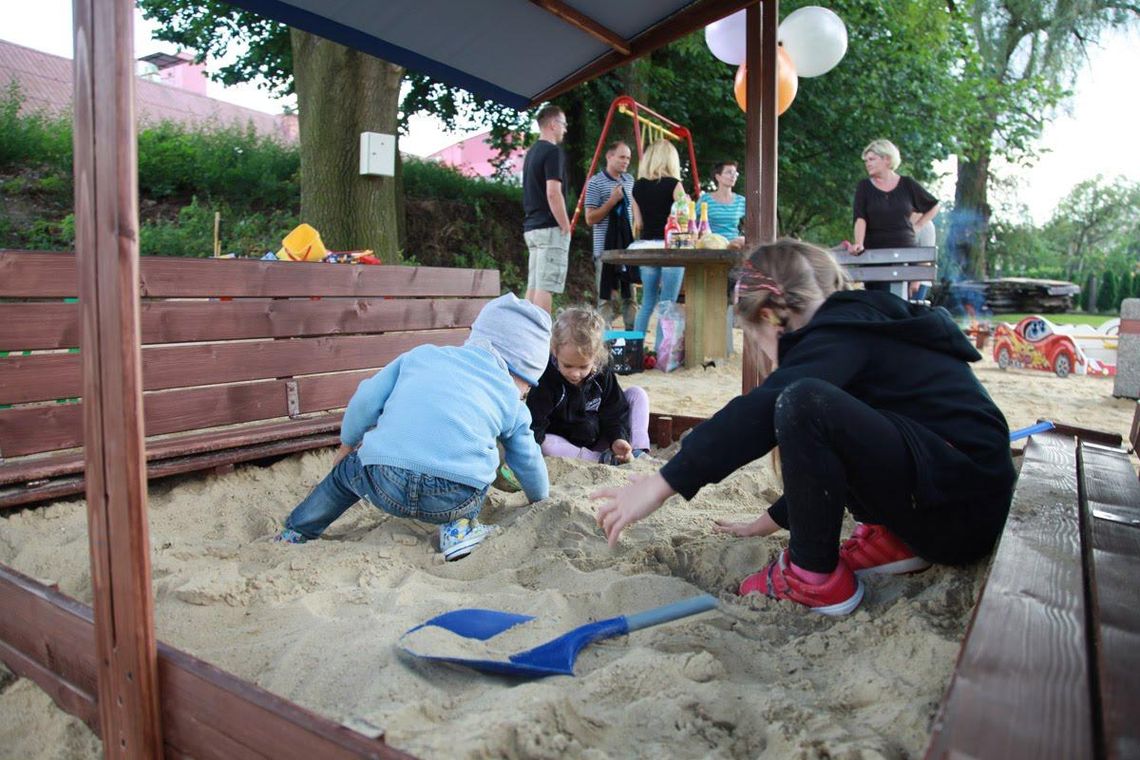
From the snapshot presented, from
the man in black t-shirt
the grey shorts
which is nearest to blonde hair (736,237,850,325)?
the man in black t-shirt

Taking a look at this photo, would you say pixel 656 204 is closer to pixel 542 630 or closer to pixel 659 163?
pixel 659 163

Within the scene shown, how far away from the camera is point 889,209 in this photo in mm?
6285

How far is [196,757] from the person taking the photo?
1.21 m

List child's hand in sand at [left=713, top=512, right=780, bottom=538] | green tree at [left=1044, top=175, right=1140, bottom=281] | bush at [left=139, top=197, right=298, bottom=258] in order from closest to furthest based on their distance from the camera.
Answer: child's hand in sand at [left=713, top=512, right=780, bottom=538] < bush at [left=139, top=197, right=298, bottom=258] < green tree at [left=1044, top=175, right=1140, bottom=281]

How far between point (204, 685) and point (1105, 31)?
62.8ft

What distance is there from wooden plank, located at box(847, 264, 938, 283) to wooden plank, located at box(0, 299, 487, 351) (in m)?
3.44

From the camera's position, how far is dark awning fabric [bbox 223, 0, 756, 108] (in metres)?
3.24

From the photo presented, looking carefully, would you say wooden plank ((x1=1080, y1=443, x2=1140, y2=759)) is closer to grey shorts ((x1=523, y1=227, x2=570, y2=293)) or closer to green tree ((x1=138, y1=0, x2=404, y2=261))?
grey shorts ((x1=523, y1=227, x2=570, y2=293))

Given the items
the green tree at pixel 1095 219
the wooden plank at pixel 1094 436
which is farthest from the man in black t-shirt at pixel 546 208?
the green tree at pixel 1095 219

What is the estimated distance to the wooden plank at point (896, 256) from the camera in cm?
624

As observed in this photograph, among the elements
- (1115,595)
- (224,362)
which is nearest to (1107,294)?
(224,362)

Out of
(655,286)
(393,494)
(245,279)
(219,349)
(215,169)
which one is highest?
(215,169)

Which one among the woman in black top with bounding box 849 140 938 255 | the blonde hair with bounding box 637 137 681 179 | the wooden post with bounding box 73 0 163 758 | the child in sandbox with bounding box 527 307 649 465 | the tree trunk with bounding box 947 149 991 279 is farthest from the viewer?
the tree trunk with bounding box 947 149 991 279

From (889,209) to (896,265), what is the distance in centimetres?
42
